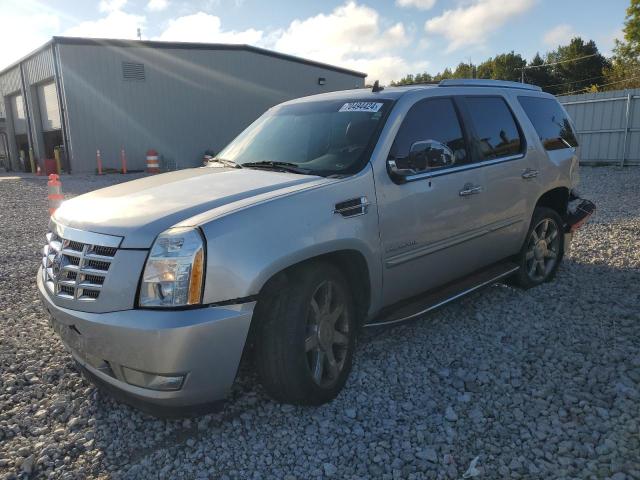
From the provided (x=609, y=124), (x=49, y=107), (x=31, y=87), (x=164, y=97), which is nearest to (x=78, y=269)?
(x=609, y=124)

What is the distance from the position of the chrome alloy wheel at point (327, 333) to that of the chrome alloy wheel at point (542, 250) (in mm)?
2559

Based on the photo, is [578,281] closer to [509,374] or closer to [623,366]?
[623,366]

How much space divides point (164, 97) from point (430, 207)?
21.1 m

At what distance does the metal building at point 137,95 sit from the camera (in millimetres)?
20000

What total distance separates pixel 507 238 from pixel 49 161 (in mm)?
21269

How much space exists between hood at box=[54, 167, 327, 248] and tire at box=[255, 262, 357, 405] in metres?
0.54

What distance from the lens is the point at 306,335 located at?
9.16ft

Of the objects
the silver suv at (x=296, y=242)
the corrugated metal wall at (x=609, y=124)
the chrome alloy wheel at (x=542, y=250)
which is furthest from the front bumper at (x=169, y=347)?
the corrugated metal wall at (x=609, y=124)

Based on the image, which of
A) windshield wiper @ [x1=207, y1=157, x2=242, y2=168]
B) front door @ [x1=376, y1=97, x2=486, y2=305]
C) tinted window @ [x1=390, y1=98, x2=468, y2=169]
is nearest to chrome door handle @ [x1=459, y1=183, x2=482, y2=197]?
front door @ [x1=376, y1=97, x2=486, y2=305]

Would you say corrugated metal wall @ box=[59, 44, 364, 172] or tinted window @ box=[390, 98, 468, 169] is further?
corrugated metal wall @ box=[59, 44, 364, 172]

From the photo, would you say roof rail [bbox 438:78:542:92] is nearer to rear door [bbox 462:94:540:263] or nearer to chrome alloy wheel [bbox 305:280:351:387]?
rear door [bbox 462:94:540:263]

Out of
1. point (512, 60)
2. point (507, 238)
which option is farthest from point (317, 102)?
point (512, 60)

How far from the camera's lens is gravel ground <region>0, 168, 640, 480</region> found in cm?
247

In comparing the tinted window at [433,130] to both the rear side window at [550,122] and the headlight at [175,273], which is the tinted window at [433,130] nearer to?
the rear side window at [550,122]
